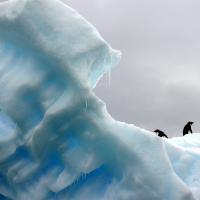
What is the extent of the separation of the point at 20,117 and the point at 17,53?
66 centimetres

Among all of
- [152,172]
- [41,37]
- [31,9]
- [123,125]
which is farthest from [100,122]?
[31,9]

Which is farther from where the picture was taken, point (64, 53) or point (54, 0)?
point (54, 0)

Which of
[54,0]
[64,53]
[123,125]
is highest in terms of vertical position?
[54,0]

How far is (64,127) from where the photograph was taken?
15.2 ft

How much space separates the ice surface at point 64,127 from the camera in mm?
4516

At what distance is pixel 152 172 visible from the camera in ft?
14.8

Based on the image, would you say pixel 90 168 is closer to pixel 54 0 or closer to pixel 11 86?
pixel 11 86

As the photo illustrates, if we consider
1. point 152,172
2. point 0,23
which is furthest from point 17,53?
point 152,172

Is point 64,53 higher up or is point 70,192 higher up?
point 64,53

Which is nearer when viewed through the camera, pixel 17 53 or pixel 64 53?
pixel 64 53

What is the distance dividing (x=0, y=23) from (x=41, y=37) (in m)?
0.48

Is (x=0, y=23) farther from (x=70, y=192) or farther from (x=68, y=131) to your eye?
(x=70, y=192)

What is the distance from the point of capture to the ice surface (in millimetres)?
4516

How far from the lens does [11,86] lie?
15.3 ft
